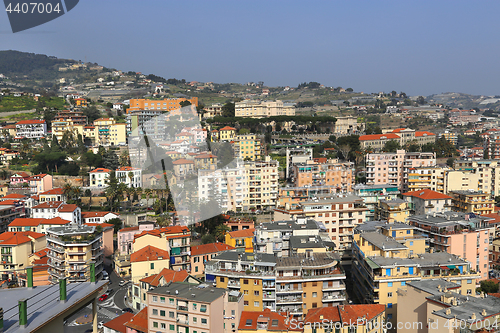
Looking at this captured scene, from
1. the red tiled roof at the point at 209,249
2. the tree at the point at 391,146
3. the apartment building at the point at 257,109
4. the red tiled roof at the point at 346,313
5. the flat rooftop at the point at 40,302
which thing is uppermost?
the apartment building at the point at 257,109

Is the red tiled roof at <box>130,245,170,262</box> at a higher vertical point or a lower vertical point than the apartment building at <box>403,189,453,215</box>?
lower

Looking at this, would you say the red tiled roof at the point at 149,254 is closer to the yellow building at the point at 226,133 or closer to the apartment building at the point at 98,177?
the apartment building at the point at 98,177

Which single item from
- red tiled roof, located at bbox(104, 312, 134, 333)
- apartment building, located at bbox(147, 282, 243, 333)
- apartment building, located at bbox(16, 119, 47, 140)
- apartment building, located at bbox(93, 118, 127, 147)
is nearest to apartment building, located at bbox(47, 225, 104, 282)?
red tiled roof, located at bbox(104, 312, 134, 333)

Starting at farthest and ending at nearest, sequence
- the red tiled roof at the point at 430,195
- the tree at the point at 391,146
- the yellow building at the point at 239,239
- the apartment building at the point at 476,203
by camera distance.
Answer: the tree at the point at 391,146 → the apartment building at the point at 476,203 → the red tiled roof at the point at 430,195 → the yellow building at the point at 239,239

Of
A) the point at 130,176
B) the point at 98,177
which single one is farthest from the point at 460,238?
the point at 98,177

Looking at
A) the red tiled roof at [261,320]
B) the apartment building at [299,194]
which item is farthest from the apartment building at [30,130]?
the red tiled roof at [261,320]

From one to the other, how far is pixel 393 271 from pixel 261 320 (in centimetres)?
334

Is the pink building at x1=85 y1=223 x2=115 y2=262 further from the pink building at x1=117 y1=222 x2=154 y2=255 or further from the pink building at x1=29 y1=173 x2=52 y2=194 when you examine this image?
the pink building at x1=29 y1=173 x2=52 y2=194

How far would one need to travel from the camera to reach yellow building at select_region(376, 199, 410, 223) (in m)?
16.4

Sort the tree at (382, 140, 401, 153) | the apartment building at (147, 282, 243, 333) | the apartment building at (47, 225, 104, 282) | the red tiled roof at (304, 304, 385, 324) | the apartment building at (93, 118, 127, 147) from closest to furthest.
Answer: the apartment building at (147, 282, 243, 333) < the red tiled roof at (304, 304, 385, 324) < the apartment building at (47, 225, 104, 282) < the tree at (382, 140, 401, 153) < the apartment building at (93, 118, 127, 147)

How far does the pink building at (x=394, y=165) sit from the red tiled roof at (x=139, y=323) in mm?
17622

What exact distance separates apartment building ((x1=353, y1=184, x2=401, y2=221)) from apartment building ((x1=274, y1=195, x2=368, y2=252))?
6.49 ft

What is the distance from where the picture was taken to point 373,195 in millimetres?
19656

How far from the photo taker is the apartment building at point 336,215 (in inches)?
632
